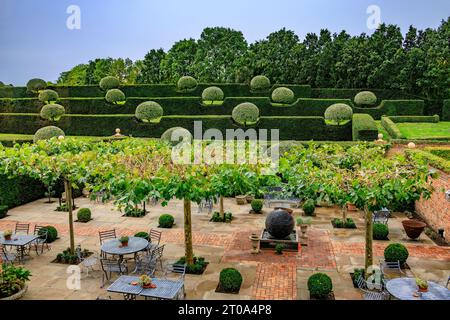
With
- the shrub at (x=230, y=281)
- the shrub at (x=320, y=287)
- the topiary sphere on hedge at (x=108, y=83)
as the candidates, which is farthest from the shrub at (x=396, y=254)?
the topiary sphere on hedge at (x=108, y=83)

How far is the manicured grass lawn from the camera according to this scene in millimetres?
27500

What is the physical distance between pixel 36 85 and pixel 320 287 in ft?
149

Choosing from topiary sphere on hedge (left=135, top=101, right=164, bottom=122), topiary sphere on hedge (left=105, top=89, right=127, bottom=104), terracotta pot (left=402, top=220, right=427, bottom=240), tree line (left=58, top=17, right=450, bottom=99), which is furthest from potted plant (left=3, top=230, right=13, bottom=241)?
tree line (left=58, top=17, right=450, bottom=99)

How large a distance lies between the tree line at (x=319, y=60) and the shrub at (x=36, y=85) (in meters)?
13.5

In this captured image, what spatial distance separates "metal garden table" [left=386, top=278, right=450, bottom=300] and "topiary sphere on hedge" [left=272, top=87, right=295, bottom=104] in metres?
30.0

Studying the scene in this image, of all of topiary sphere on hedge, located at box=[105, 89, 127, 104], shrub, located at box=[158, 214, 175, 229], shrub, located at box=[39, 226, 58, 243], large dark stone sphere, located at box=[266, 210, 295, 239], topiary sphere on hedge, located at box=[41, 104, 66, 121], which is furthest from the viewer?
topiary sphere on hedge, located at box=[105, 89, 127, 104]

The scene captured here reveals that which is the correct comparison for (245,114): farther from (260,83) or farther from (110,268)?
(110,268)

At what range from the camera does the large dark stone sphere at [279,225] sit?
46.3 ft

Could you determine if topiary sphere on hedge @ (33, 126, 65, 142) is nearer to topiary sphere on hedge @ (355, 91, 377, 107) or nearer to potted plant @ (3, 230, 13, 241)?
potted plant @ (3, 230, 13, 241)

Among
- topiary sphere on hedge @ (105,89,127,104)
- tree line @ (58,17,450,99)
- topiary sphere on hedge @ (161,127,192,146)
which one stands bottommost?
topiary sphere on hedge @ (161,127,192,146)

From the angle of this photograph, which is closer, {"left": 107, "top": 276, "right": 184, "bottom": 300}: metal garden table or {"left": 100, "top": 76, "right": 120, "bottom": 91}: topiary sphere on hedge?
{"left": 107, "top": 276, "right": 184, "bottom": 300}: metal garden table

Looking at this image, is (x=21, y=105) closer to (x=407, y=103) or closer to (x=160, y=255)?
(x=160, y=255)
